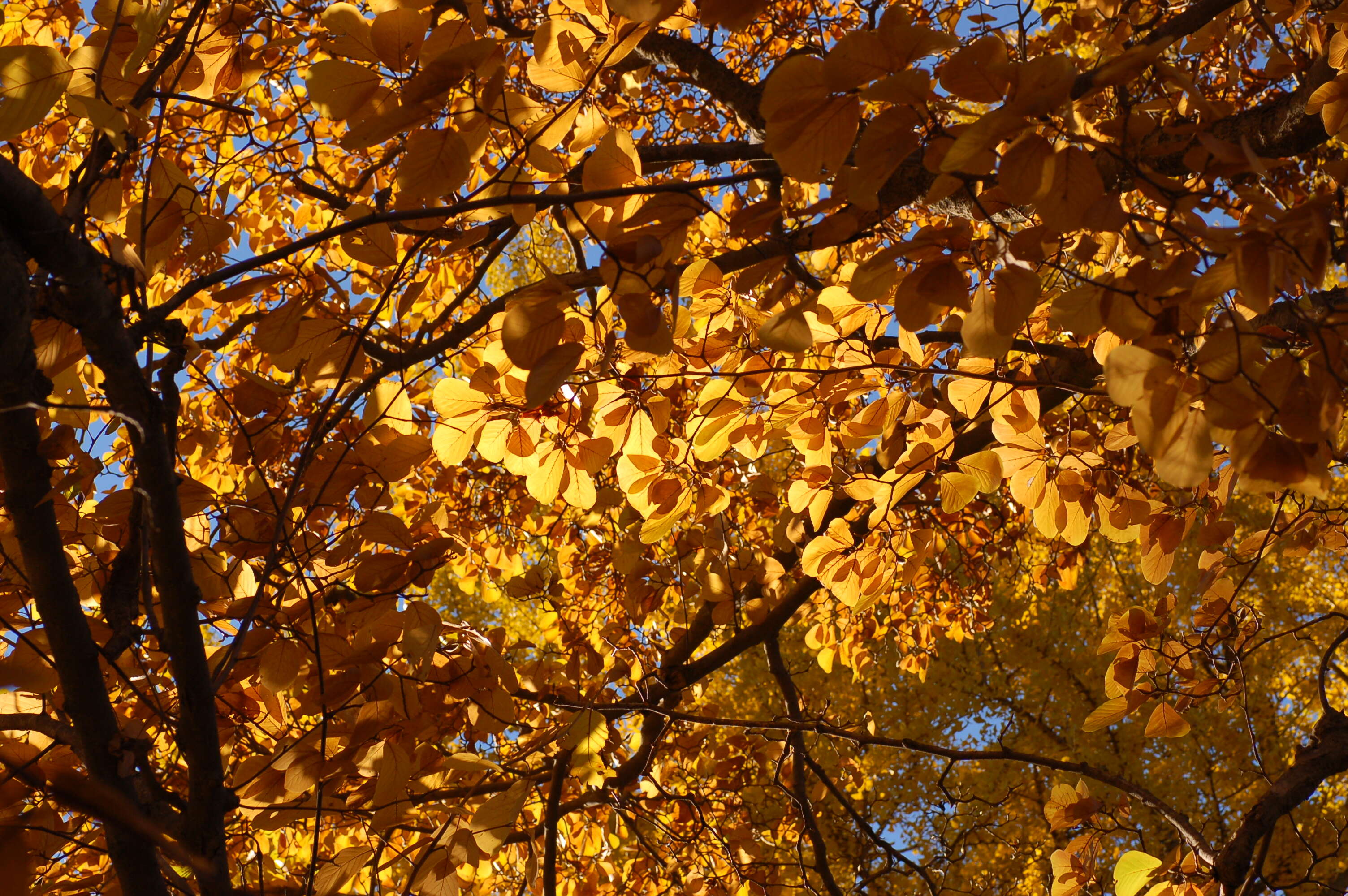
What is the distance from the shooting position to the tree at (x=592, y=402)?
29.5 inches

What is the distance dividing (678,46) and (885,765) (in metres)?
5.76

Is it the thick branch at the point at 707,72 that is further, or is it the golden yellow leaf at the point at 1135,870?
the thick branch at the point at 707,72

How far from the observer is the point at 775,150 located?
2.53 feet

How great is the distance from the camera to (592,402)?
1.18m

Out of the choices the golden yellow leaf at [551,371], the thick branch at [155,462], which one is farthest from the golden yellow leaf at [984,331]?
the thick branch at [155,462]

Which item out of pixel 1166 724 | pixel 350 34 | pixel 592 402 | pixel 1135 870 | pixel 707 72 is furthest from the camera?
pixel 707 72

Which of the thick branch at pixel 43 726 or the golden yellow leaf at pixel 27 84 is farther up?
the golden yellow leaf at pixel 27 84

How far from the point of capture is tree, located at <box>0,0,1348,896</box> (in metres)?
0.75

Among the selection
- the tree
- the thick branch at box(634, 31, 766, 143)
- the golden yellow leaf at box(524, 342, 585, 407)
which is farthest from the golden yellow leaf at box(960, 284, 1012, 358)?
the thick branch at box(634, 31, 766, 143)

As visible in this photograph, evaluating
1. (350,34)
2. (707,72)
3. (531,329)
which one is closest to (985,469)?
(531,329)

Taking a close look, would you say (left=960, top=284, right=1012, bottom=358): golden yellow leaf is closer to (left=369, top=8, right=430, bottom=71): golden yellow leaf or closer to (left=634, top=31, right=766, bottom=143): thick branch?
(left=369, top=8, right=430, bottom=71): golden yellow leaf

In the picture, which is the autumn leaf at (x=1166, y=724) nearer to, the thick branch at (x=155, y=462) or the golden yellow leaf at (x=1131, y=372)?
the golden yellow leaf at (x=1131, y=372)

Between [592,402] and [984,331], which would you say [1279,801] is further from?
[592,402]

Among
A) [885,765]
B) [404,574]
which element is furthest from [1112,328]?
[885,765]
